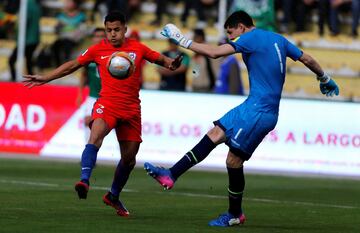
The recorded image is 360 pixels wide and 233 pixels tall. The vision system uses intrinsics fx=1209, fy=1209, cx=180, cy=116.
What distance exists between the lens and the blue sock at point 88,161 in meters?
12.8

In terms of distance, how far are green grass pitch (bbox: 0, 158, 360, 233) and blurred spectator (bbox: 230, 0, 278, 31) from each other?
441 centimetres

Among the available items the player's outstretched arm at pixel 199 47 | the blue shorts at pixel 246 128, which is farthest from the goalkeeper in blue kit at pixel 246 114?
the player's outstretched arm at pixel 199 47

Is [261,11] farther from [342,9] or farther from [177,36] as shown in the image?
[177,36]

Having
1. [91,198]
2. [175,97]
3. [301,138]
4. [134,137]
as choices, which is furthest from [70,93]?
[134,137]

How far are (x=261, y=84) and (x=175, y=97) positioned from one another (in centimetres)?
1000

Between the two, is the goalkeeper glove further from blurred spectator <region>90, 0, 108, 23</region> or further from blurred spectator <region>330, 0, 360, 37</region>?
blurred spectator <region>90, 0, 108, 23</region>

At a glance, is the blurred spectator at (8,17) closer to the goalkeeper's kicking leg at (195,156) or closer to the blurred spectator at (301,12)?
the blurred spectator at (301,12)

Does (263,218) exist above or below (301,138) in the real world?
above

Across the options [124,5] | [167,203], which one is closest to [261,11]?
[124,5]

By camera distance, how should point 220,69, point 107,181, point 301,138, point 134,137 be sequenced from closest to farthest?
1. point 134,137
2. point 107,181
3. point 301,138
4. point 220,69

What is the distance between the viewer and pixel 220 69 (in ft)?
78.9

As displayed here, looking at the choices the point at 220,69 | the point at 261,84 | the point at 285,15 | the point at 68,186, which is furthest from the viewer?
the point at 285,15

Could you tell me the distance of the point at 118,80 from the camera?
44.8 feet

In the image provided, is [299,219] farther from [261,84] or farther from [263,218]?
[261,84]
